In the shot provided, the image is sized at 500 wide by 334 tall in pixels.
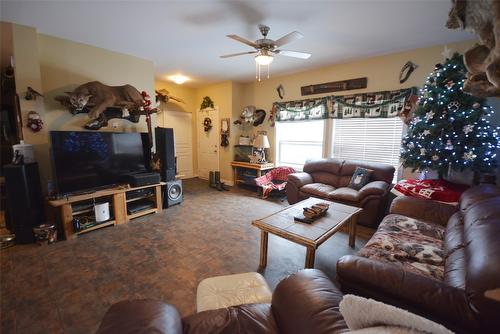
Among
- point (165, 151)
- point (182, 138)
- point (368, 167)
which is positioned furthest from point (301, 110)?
point (182, 138)

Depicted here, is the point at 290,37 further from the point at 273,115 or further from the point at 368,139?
the point at 273,115

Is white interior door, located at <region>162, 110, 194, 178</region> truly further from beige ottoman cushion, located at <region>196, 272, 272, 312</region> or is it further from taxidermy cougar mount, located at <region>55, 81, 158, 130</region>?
beige ottoman cushion, located at <region>196, 272, 272, 312</region>

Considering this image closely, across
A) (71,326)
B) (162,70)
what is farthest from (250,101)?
(71,326)

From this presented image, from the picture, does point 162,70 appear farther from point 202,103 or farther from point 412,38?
point 412,38

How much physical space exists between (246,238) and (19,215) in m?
2.70

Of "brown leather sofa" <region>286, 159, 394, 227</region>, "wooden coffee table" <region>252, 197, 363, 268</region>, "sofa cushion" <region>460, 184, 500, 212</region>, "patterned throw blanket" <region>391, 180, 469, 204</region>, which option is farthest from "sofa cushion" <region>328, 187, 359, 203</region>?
"sofa cushion" <region>460, 184, 500, 212</region>

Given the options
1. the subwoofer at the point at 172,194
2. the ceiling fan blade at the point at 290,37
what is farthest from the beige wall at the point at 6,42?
the ceiling fan blade at the point at 290,37

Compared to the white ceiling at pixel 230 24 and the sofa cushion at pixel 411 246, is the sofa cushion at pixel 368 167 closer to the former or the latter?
the sofa cushion at pixel 411 246

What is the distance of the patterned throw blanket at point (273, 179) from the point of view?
4.45 m

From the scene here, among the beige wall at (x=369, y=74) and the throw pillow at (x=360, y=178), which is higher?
the beige wall at (x=369, y=74)

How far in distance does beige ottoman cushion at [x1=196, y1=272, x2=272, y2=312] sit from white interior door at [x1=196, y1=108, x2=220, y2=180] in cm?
465

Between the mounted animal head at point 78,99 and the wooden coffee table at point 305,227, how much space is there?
2861mm

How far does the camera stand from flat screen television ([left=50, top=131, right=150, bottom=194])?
278 cm

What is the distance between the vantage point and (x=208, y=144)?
605cm
